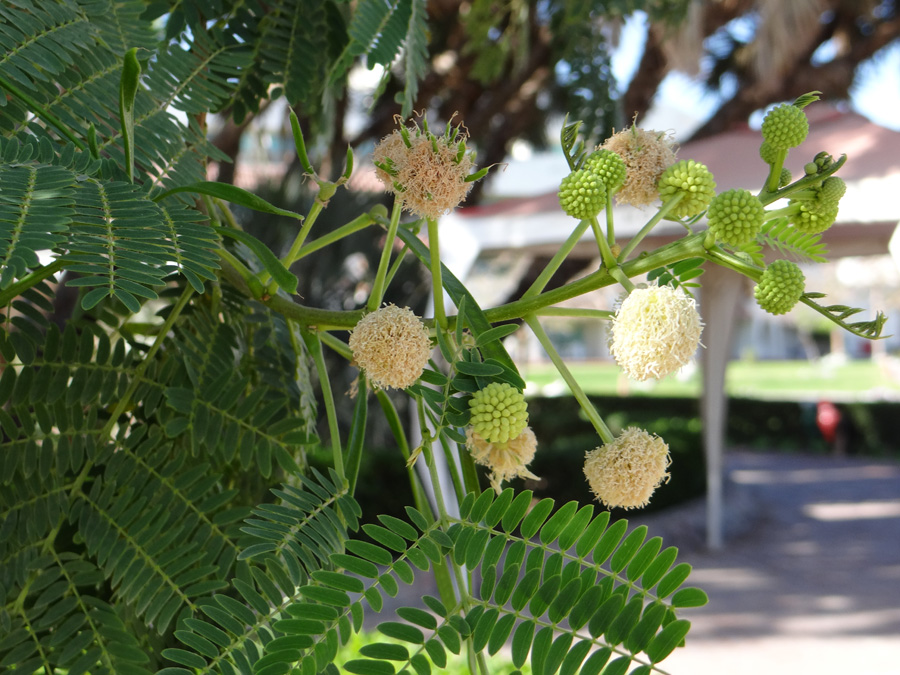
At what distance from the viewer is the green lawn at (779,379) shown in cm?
1919

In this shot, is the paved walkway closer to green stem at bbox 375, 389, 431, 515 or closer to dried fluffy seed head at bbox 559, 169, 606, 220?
green stem at bbox 375, 389, 431, 515

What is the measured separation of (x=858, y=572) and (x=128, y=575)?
574 centimetres

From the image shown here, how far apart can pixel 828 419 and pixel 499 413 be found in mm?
11190

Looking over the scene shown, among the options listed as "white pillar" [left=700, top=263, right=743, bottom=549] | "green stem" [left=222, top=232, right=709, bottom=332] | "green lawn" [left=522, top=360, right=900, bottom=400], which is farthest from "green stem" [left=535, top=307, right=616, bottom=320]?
"green lawn" [left=522, top=360, right=900, bottom=400]

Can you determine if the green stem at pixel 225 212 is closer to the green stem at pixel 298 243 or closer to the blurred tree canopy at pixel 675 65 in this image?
the green stem at pixel 298 243

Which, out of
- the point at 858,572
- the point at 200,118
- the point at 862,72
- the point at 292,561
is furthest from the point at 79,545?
the point at 862,72

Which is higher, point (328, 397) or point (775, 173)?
point (775, 173)

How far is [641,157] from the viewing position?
61 cm

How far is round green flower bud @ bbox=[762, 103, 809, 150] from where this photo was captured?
55 centimetres

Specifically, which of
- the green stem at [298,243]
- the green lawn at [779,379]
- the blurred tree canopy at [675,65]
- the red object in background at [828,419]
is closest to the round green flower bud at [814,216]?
the green stem at [298,243]

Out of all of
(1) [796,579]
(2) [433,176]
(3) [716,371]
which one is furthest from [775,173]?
(3) [716,371]

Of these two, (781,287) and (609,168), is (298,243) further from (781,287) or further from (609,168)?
(781,287)

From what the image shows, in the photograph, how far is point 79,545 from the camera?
78 centimetres

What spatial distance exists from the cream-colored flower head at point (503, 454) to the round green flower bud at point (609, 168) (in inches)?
7.2
